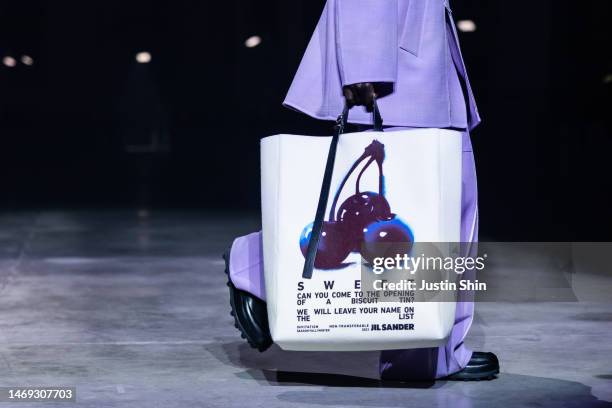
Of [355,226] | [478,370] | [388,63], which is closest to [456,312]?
[478,370]

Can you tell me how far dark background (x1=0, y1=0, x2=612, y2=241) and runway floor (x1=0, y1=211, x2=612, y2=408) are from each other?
11.0ft

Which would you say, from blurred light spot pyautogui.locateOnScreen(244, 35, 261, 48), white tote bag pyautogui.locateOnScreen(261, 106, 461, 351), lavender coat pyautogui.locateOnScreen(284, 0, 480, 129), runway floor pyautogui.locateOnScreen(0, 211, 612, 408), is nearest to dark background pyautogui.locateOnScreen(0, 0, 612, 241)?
blurred light spot pyautogui.locateOnScreen(244, 35, 261, 48)

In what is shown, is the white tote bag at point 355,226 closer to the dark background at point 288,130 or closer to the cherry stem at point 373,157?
the cherry stem at point 373,157

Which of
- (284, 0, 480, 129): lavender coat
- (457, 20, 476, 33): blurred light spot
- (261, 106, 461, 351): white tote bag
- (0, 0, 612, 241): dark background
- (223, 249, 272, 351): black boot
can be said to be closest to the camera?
(261, 106, 461, 351): white tote bag

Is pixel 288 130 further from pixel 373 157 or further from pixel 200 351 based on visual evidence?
pixel 373 157

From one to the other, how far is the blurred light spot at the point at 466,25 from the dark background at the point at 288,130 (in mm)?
282

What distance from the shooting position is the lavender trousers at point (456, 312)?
14.4 ft

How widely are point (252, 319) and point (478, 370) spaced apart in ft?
2.67

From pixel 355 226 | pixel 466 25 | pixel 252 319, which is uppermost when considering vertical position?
pixel 466 25

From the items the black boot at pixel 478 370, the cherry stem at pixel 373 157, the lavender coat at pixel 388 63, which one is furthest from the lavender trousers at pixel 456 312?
the cherry stem at pixel 373 157

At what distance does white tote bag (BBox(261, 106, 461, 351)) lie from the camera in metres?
3.92

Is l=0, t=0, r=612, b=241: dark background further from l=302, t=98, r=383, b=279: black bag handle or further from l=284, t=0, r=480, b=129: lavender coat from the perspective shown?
l=302, t=98, r=383, b=279: black bag handle

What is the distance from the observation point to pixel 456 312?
14.6 ft

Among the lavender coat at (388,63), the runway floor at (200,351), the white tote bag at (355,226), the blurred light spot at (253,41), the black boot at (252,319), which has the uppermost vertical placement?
the blurred light spot at (253,41)
